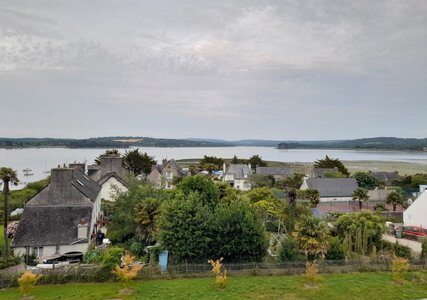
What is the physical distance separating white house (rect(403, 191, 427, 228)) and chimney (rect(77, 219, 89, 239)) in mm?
37279

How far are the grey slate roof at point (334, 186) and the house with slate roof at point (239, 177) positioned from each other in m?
20.2

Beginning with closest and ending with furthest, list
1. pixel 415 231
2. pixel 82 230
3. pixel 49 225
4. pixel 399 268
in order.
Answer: pixel 399 268, pixel 82 230, pixel 49 225, pixel 415 231

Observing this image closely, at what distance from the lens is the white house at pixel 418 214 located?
133 feet

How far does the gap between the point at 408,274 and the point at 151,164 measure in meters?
74.8

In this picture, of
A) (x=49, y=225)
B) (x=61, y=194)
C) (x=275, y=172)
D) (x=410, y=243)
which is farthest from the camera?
(x=275, y=172)

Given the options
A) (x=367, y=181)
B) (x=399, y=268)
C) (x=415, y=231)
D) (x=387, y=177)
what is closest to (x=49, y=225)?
(x=399, y=268)

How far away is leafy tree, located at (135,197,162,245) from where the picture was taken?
30719mm

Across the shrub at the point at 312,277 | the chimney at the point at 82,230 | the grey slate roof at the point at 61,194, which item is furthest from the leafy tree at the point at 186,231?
the grey slate roof at the point at 61,194

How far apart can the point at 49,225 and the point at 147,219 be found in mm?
8329

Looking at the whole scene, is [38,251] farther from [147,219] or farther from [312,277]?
[312,277]

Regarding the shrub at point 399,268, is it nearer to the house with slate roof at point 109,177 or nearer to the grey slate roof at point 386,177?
the house with slate roof at point 109,177

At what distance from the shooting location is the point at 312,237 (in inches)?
1024

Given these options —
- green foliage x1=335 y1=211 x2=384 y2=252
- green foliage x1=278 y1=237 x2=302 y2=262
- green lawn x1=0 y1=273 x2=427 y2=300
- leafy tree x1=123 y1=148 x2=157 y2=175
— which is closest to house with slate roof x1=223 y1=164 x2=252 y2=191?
leafy tree x1=123 y1=148 x2=157 y2=175

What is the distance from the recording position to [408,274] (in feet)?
77.5
